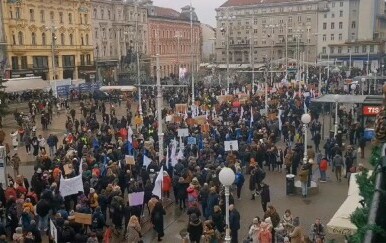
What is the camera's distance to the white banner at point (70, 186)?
13641 millimetres

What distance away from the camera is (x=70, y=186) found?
1366 centimetres

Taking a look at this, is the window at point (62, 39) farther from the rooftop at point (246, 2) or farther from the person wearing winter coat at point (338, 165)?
the rooftop at point (246, 2)

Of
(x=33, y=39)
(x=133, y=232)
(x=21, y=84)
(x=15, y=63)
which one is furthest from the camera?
(x=33, y=39)

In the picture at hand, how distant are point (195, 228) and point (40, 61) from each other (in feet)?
170

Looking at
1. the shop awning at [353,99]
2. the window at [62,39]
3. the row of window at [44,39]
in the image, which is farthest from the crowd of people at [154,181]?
the window at [62,39]

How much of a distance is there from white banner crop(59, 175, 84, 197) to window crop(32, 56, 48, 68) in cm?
4752

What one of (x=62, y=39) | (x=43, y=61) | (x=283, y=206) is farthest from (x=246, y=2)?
(x=283, y=206)

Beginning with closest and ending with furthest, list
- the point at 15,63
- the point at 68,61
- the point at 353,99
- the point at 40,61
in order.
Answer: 1. the point at 353,99
2. the point at 15,63
3. the point at 40,61
4. the point at 68,61

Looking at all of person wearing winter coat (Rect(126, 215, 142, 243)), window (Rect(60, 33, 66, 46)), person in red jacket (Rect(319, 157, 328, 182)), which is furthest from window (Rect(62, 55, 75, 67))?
person wearing winter coat (Rect(126, 215, 142, 243))

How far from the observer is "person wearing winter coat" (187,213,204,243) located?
39.2 feet

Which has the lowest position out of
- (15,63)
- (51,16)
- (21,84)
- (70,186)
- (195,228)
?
(195,228)

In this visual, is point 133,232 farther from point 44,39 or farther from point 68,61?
point 68,61

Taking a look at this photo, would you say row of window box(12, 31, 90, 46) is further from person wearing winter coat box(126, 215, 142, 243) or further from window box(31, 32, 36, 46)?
person wearing winter coat box(126, 215, 142, 243)

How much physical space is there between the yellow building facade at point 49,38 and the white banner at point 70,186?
38389 mm
